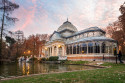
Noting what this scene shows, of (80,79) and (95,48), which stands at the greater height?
(95,48)

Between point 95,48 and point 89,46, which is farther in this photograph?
point 89,46

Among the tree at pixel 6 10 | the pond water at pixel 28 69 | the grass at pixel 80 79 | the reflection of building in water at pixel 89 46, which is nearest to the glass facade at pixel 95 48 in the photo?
the reflection of building in water at pixel 89 46

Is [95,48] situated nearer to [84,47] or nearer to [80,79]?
[84,47]

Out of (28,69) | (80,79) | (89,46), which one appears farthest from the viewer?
(89,46)

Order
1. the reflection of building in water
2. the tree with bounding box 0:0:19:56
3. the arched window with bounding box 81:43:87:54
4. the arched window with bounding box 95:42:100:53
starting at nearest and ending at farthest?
the tree with bounding box 0:0:19:56, the reflection of building in water, the arched window with bounding box 95:42:100:53, the arched window with bounding box 81:43:87:54

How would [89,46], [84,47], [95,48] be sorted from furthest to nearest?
[84,47] < [89,46] < [95,48]

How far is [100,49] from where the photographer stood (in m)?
27.4

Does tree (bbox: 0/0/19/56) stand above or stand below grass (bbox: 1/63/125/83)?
above

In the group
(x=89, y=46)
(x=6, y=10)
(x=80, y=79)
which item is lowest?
(x=80, y=79)

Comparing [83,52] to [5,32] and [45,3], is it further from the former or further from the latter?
[5,32]

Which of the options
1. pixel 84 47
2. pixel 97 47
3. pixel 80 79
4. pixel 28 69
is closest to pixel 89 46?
pixel 84 47

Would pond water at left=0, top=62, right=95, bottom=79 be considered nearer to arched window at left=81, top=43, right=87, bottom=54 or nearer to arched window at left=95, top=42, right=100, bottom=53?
arched window at left=95, top=42, right=100, bottom=53

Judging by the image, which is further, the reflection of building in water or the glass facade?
the glass facade

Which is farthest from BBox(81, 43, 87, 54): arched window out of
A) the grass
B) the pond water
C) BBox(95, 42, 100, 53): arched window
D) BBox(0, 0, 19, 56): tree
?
the grass
